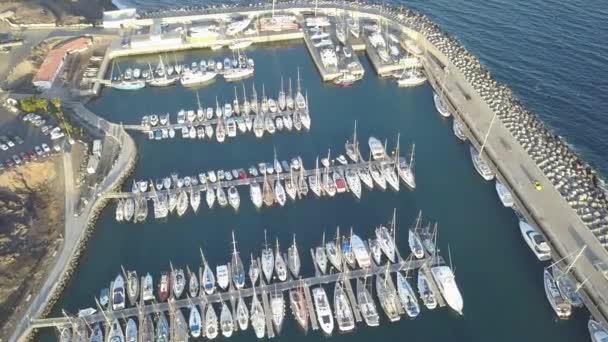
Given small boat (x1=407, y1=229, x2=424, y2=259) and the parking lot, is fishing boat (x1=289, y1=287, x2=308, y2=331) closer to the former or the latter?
small boat (x1=407, y1=229, x2=424, y2=259)

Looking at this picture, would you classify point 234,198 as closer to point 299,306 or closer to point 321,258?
point 321,258

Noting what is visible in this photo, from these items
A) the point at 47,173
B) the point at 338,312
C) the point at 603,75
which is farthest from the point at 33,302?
the point at 603,75

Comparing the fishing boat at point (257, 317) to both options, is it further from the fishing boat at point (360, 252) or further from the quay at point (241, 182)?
the quay at point (241, 182)

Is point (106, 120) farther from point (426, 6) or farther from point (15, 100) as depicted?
point (426, 6)

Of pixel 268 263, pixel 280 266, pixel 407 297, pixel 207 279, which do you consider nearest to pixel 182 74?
pixel 207 279

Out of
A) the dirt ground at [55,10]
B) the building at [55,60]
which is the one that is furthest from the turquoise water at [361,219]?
the dirt ground at [55,10]

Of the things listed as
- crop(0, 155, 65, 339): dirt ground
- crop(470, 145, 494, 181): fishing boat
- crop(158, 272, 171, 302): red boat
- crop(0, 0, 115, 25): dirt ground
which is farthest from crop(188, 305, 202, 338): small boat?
→ crop(0, 0, 115, 25): dirt ground
